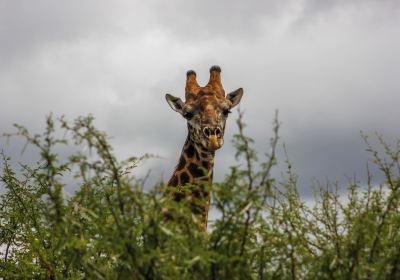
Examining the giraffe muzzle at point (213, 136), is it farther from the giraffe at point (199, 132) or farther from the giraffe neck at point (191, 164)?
the giraffe neck at point (191, 164)

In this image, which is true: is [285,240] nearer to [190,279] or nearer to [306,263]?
[306,263]

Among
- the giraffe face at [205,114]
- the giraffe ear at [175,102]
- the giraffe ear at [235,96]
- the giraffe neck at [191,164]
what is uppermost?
the giraffe ear at [235,96]

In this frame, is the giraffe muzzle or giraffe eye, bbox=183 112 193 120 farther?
giraffe eye, bbox=183 112 193 120

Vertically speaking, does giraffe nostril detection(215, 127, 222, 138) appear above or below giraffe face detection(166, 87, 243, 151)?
below

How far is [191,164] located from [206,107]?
83cm

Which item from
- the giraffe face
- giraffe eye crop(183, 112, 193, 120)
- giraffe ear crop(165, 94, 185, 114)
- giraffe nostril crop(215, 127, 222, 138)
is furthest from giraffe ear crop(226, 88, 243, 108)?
giraffe nostril crop(215, 127, 222, 138)

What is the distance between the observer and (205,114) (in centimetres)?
840

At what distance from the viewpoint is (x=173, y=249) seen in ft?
12.7

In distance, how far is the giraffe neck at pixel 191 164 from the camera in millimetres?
8461

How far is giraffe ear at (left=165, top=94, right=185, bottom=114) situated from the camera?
30.1 ft

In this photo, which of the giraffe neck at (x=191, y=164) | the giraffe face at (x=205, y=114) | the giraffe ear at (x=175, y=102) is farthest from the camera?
the giraffe ear at (x=175, y=102)

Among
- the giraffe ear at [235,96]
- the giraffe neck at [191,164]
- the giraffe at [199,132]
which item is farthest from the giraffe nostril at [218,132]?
the giraffe ear at [235,96]

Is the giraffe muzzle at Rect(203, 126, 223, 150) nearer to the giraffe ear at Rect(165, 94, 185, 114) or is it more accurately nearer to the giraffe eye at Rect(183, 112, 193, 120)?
the giraffe eye at Rect(183, 112, 193, 120)

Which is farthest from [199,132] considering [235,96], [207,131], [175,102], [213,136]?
[235,96]
